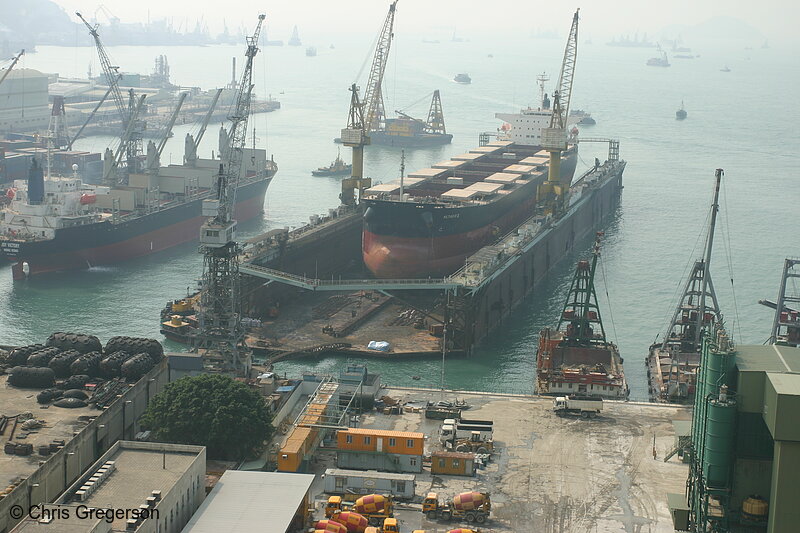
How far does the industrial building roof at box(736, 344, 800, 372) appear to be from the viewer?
25.0 metres

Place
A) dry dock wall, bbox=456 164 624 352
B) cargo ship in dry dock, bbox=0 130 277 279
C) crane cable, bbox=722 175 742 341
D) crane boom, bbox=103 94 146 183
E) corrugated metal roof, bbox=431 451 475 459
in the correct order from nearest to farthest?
corrugated metal roof, bbox=431 451 475 459
dry dock wall, bbox=456 164 624 352
crane cable, bbox=722 175 742 341
cargo ship in dry dock, bbox=0 130 277 279
crane boom, bbox=103 94 146 183

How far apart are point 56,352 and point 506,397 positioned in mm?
14022

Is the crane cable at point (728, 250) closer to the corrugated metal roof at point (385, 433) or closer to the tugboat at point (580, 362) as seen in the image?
the tugboat at point (580, 362)

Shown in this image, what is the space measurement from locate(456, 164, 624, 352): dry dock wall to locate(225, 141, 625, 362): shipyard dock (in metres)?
0.06

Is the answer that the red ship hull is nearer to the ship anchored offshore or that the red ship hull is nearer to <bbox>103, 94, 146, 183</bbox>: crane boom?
the ship anchored offshore

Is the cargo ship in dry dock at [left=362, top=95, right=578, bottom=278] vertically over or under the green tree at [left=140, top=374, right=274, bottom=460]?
over

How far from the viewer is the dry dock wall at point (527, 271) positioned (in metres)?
44.5

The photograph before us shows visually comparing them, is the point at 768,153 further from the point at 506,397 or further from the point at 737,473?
the point at 737,473

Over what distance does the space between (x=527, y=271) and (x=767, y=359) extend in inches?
1169

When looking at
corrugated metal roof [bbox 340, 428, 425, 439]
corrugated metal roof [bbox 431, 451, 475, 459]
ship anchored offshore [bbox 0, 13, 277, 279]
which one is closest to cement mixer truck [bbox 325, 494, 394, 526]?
corrugated metal roof [bbox 431, 451, 475, 459]

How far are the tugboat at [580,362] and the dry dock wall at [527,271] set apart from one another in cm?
360

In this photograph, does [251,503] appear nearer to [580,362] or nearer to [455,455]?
[455,455]

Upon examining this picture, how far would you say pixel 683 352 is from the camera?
43.4 meters

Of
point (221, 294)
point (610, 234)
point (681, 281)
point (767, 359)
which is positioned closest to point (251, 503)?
point (221, 294)
